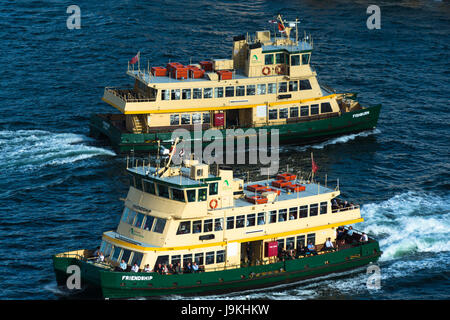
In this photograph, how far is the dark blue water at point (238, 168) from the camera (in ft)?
263

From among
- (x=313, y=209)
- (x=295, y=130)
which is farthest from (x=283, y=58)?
(x=313, y=209)

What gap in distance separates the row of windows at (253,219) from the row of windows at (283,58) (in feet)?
111

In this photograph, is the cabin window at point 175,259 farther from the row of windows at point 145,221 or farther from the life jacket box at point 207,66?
the life jacket box at point 207,66

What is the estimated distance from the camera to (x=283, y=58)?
108 meters

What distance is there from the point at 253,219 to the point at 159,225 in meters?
7.46

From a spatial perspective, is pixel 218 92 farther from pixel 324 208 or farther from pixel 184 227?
pixel 184 227

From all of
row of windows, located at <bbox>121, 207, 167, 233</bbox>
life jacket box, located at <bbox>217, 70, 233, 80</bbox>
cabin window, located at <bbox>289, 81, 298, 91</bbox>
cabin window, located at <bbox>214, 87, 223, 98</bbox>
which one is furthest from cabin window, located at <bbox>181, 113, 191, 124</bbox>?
row of windows, located at <bbox>121, 207, 167, 233</bbox>

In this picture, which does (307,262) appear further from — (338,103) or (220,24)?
(220,24)

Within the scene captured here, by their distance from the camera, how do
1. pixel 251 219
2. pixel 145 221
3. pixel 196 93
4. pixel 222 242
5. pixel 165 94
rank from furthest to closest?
pixel 196 93
pixel 165 94
pixel 251 219
pixel 222 242
pixel 145 221

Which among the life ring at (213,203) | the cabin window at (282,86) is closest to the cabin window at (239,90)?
the cabin window at (282,86)

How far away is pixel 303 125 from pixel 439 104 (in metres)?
18.7

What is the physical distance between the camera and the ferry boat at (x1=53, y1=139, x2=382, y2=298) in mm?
70750

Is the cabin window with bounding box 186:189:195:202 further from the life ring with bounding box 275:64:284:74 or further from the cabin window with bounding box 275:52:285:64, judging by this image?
the cabin window with bounding box 275:52:285:64

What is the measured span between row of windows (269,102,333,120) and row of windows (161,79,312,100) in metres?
2.06
